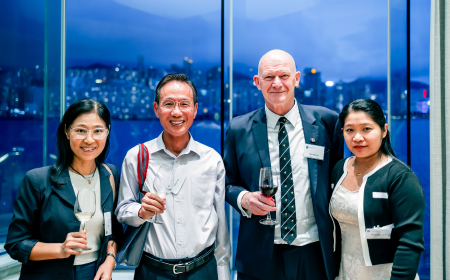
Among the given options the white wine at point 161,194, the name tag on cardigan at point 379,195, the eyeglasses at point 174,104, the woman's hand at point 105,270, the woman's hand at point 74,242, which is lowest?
the woman's hand at point 105,270

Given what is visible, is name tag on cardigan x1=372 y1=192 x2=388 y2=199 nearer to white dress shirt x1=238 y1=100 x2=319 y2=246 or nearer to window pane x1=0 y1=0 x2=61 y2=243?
white dress shirt x1=238 y1=100 x2=319 y2=246

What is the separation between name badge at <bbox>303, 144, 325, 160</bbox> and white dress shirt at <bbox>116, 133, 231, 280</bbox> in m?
0.56

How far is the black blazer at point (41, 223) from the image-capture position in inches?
63.7

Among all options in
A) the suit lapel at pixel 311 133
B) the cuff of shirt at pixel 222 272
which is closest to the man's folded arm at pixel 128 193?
the cuff of shirt at pixel 222 272

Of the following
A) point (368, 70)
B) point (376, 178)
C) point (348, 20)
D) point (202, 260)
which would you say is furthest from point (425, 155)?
point (202, 260)

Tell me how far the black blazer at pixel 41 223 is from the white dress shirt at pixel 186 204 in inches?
11.7

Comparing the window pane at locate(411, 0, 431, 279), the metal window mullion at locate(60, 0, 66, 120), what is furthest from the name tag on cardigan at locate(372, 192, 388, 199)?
the metal window mullion at locate(60, 0, 66, 120)

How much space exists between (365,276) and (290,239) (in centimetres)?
44

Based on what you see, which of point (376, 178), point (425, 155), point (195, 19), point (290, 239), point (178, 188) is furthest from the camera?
point (195, 19)

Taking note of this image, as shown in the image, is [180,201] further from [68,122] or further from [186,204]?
[68,122]

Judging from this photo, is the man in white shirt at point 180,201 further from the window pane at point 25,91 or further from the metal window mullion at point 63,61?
the metal window mullion at point 63,61

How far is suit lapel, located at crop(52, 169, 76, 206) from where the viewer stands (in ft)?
5.50

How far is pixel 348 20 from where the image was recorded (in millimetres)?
3520

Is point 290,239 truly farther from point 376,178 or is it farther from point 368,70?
point 368,70
